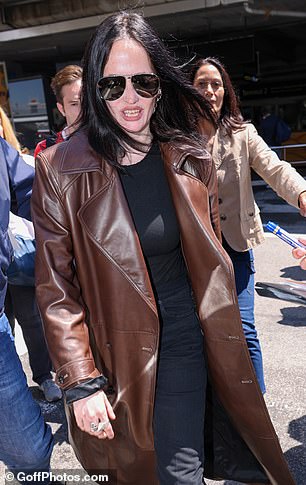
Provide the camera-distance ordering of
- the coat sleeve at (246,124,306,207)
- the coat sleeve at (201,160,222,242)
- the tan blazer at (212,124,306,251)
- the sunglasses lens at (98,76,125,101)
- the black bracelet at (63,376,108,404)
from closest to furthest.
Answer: the black bracelet at (63,376,108,404) < the sunglasses lens at (98,76,125,101) < the coat sleeve at (201,160,222,242) < the coat sleeve at (246,124,306,207) < the tan blazer at (212,124,306,251)

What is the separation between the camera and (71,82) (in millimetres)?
3791

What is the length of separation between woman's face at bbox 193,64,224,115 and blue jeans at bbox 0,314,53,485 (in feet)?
5.84

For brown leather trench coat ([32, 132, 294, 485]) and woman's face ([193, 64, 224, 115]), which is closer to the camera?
brown leather trench coat ([32, 132, 294, 485])

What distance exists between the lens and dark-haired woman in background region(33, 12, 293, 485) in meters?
1.67

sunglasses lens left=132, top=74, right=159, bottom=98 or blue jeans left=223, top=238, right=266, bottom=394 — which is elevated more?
sunglasses lens left=132, top=74, right=159, bottom=98

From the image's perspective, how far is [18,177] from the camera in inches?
81.7

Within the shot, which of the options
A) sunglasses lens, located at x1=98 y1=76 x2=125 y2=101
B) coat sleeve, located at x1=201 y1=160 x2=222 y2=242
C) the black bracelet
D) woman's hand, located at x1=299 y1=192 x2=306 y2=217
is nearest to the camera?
the black bracelet

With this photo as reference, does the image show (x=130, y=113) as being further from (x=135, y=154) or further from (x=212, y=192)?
(x=212, y=192)

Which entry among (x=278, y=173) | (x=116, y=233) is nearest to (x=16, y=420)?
(x=116, y=233)

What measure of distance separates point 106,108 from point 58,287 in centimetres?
69

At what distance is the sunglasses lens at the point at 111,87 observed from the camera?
1.76 metres

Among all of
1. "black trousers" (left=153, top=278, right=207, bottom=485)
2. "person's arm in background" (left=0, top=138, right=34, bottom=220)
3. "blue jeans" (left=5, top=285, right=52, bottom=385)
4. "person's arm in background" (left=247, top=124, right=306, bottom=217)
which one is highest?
"person's arm in background" (left=0, top=138, right=34, bottom=220)

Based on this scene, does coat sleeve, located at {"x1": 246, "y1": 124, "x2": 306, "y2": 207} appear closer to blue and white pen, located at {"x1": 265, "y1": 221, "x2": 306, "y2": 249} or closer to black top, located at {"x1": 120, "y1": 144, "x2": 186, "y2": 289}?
Answer: blue and white pen, located at {"x1": 265, "y1": 221, "x2": 306, "y2": 249}

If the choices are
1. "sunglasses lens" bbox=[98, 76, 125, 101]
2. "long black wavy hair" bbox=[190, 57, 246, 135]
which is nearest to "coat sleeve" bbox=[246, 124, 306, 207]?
"long black wavy hair" bbox=[190, 57, 246, 135]
